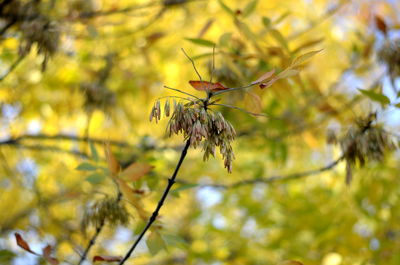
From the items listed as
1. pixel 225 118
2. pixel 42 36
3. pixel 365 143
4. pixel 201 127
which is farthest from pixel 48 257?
pixel 225 118

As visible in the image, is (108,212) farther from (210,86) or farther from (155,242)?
(210,86)

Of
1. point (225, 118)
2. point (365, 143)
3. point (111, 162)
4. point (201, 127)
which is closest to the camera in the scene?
point (201, 127)

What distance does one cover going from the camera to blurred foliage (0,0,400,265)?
1.40 meters

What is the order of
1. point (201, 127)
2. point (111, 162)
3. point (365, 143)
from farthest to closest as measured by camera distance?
point (365, 143) → point (111, 162) → point (201, 127)

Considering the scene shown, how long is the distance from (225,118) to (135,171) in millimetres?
911

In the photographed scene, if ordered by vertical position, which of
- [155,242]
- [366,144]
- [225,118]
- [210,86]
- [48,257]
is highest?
[225,118]

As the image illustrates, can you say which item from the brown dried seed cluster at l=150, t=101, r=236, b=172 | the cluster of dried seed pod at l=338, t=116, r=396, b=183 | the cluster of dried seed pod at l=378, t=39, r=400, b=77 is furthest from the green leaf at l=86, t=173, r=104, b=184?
the cluster of dried seed pod at l=378, t=39, r=400, b=77

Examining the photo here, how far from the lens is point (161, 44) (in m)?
2.53

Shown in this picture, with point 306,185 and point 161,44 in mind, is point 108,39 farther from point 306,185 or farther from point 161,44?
point 306,185

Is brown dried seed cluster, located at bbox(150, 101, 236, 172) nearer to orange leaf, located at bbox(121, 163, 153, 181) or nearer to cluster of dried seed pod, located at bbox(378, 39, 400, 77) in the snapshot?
orange leaf, located at bbox(121, 163, 153, 181)

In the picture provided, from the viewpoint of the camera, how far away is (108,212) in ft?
3.66

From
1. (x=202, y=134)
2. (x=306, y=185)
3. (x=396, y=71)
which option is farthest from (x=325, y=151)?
(x=202, y=134)

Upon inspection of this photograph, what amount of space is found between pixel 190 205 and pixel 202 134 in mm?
3383

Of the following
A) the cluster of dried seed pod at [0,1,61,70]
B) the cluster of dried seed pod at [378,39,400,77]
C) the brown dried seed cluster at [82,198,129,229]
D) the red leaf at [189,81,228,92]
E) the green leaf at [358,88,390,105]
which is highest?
the cluster of dried seed pod at [378,39,400,77]
